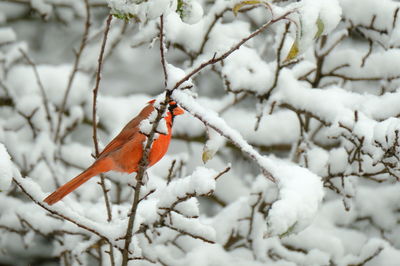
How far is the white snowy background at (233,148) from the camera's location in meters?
1.59

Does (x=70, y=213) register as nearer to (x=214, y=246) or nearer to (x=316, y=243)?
(x=214, y=246)

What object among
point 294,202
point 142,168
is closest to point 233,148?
point 142,168

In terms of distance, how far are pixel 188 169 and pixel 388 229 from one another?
1.49m

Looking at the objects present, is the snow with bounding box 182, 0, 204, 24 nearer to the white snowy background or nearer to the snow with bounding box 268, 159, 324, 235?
the white snowy background

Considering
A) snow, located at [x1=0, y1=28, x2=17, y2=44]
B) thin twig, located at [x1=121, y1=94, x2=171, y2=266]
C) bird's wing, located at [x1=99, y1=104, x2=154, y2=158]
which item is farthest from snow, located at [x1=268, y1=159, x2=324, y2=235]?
snow, located at [x1=0, y1=28, x2=17, y2=44]

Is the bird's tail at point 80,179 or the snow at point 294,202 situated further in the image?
the bird's tail at point 80,179

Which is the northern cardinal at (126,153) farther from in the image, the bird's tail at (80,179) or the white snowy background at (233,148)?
the white snowy background at (233,148)

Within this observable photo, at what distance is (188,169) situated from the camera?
4664mm

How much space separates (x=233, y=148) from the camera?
4301mm

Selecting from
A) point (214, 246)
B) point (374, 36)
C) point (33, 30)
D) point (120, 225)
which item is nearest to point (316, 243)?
point (214, 246)

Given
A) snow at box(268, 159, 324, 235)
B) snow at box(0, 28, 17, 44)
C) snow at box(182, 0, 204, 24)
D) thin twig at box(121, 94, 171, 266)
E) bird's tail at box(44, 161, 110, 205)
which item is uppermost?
snow at box(0, 28, 17, 44)

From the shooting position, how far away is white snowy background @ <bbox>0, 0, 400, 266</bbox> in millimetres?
1585

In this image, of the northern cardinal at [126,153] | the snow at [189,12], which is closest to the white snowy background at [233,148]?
the snow at [189,12]

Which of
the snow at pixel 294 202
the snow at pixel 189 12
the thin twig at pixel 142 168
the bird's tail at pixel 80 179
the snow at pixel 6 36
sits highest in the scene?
the snow at pixel 6 36
